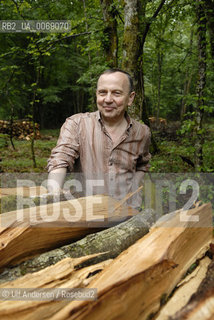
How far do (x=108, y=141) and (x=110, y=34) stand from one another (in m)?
3.77

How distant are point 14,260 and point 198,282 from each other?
2.53 ft

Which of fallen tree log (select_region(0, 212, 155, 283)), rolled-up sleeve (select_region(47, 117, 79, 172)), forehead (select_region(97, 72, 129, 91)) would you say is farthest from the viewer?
forehead (select_region(97, 72, 129, 91))

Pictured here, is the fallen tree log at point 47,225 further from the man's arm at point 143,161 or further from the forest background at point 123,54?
the forest background at point 123,54

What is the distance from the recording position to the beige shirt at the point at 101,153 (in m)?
2.10

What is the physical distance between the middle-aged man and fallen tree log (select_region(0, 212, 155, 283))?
31.7 inches

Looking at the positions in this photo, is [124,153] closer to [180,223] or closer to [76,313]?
[180,223]

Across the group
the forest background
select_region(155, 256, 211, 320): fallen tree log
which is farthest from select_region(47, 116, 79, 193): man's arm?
the forest background

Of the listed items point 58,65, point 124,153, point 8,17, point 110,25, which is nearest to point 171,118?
point 58,65

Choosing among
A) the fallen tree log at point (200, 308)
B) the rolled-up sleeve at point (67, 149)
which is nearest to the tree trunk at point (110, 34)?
the rolled-up sleeve at point (67, 149)

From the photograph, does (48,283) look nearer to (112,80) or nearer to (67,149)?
(67,149)

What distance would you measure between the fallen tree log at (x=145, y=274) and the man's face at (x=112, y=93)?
109cm

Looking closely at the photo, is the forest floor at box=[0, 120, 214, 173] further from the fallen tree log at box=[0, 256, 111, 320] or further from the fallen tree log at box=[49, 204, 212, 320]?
the fallen tree log at box=[0, 256, 111, 320]

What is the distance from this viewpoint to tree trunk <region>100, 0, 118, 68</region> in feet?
15.8

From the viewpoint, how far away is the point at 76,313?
2.41 feet
